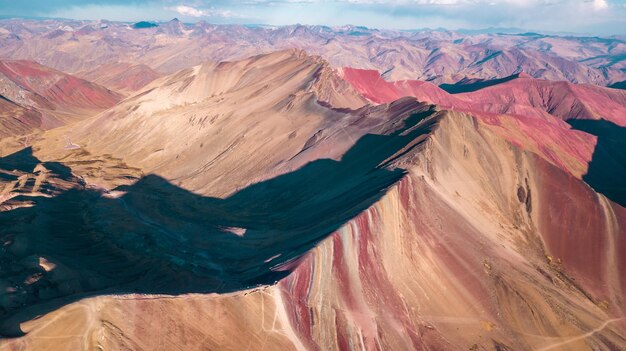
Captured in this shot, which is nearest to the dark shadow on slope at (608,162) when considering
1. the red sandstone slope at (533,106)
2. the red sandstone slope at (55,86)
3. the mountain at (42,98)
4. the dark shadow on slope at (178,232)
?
the red sandstone slope at (533,106)

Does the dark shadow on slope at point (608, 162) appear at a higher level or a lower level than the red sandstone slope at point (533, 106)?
lower

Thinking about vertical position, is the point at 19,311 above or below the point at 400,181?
below

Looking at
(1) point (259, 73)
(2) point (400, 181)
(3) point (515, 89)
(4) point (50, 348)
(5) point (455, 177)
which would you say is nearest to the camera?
(4) point (50, 348)

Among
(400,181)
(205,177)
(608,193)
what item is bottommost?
(608,193)

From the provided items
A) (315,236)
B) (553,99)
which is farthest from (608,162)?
(315,236)

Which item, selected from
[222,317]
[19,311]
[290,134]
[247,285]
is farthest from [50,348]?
[290,134]

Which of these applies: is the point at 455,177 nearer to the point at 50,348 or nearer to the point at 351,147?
the point at 351,147

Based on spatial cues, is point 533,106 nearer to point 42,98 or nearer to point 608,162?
point 608,162

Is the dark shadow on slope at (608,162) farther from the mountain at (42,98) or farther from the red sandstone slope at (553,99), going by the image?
the mountain at (42,98)
